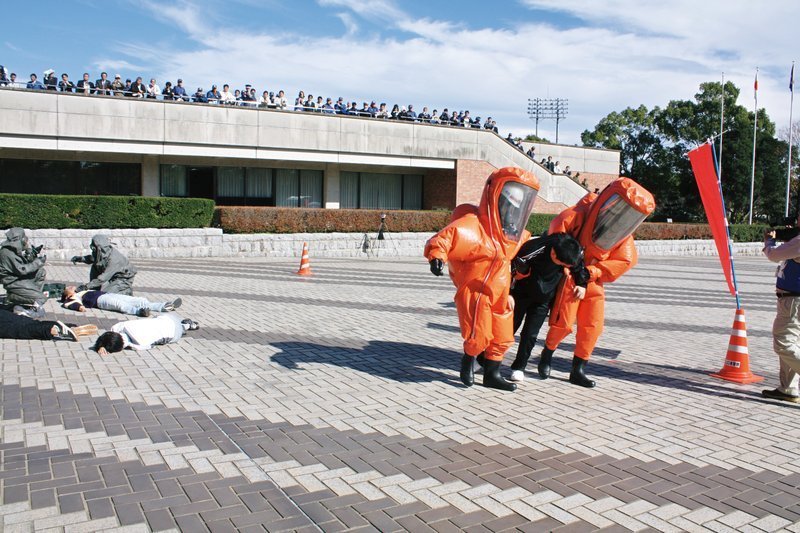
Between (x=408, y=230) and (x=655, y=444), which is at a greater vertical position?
(x=408, y=230)

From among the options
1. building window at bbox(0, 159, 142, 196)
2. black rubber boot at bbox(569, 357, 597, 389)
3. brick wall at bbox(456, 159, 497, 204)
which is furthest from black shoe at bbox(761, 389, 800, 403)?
building window at bbox(0, 159, 142, 196)

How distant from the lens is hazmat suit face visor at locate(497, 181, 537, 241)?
6.45m

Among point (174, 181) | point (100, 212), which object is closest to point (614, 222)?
point (100, 212)

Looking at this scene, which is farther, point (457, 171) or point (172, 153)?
point (457, 171)

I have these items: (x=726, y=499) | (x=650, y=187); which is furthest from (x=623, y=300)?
(x=650, y=187)

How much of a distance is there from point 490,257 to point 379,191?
23934 mm

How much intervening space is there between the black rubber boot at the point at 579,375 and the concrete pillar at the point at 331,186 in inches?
876

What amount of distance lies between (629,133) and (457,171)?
102ft

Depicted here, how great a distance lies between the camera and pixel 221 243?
2052 cm

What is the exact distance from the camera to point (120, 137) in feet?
72.5

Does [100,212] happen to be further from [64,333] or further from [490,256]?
[490,256]

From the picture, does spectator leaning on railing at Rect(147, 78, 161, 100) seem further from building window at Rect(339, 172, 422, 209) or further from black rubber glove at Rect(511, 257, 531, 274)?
black rubber glove at Rect(511, 257, 531, 274)

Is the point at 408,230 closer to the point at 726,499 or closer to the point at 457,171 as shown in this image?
the point at 457,171

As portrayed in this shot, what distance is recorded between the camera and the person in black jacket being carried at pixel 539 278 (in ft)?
21.4
